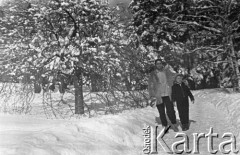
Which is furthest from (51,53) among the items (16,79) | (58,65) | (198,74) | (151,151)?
(198,74)

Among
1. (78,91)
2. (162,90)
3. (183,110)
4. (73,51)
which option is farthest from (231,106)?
(78,91)

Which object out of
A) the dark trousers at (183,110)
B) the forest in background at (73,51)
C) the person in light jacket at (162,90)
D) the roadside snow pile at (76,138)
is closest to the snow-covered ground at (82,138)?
the roadside snow pile at (76,138)

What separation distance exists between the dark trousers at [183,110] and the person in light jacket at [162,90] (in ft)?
0.73

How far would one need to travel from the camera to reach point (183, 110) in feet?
27.2

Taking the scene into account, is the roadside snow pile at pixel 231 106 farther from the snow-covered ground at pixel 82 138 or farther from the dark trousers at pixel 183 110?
the dark trousers at pixel 183 110

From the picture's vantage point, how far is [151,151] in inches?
231

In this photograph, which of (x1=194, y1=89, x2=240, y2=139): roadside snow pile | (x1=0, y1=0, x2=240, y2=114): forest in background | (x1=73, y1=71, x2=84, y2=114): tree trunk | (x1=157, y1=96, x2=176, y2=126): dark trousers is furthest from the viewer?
(x1=73, y1=71, x2=84, y2=114): tree trunk

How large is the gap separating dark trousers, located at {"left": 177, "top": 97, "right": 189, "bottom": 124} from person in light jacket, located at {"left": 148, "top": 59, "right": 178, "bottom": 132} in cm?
22

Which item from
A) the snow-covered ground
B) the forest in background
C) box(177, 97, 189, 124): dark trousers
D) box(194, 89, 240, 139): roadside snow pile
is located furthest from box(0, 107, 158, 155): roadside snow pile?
the forest in background

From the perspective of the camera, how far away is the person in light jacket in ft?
26.7

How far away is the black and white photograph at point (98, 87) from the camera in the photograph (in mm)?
5867

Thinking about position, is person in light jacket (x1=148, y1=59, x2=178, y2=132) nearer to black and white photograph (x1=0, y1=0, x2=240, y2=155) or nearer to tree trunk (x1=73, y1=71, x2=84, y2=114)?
black and white photograph (x1=0, y1=0, x2=240, y2=155)

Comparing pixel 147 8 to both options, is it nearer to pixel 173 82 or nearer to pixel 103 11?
pixel 103 11

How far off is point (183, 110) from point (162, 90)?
857 mm
